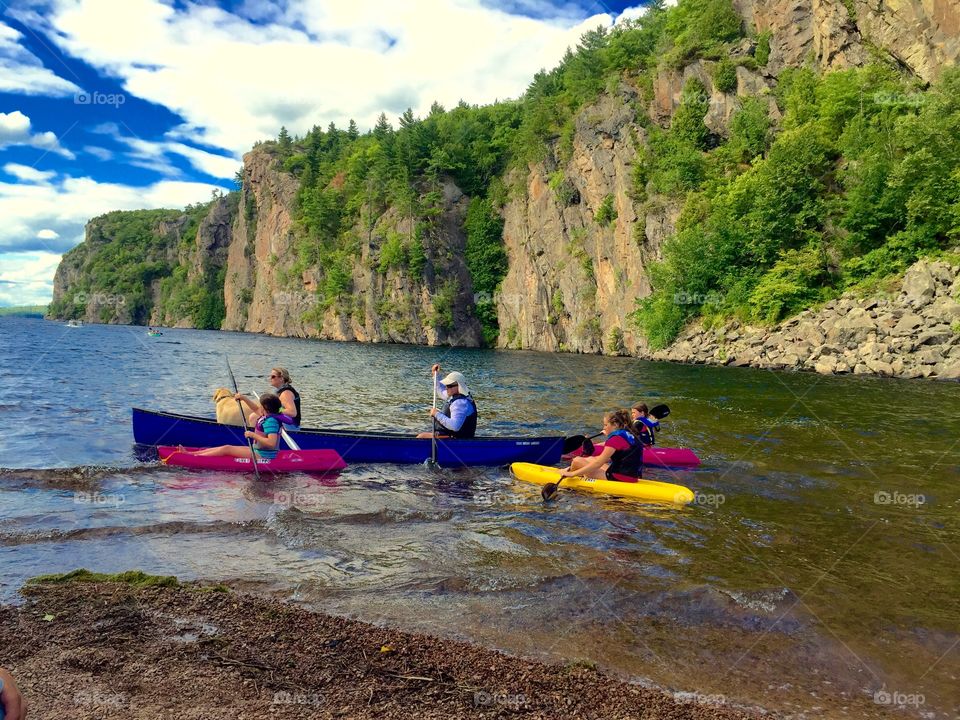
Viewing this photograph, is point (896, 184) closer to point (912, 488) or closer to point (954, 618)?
point (912, 488)

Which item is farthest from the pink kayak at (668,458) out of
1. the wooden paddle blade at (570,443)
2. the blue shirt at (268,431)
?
the blue shirt at (268,431)

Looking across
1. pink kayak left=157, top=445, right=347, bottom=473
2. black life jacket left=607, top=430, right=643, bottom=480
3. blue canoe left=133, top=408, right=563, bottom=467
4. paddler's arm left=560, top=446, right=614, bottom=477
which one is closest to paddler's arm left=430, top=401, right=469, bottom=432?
blue canoe left=133, top=408, right=563, bottom=467

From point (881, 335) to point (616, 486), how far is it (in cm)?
2655

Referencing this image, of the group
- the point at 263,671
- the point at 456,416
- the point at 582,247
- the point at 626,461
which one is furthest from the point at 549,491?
the point at 582,247

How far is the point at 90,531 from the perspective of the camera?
8.19m

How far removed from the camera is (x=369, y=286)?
7931 cm

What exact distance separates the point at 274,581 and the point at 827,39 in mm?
49073

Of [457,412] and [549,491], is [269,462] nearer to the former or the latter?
[457,412]

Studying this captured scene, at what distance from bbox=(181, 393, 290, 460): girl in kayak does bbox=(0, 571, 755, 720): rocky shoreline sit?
6.37 m

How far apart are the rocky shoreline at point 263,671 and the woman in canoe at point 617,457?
6415 mm

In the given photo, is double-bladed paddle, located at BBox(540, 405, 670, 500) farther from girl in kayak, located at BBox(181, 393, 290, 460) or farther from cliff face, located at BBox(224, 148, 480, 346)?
cliff face, located at BBox(224, 148, 480, 346)

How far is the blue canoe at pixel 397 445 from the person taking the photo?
13.2m

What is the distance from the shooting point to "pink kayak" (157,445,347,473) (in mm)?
12430

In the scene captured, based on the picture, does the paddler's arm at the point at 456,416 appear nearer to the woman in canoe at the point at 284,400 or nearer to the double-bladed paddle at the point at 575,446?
the double-bladed paddle at the point at 575,446
